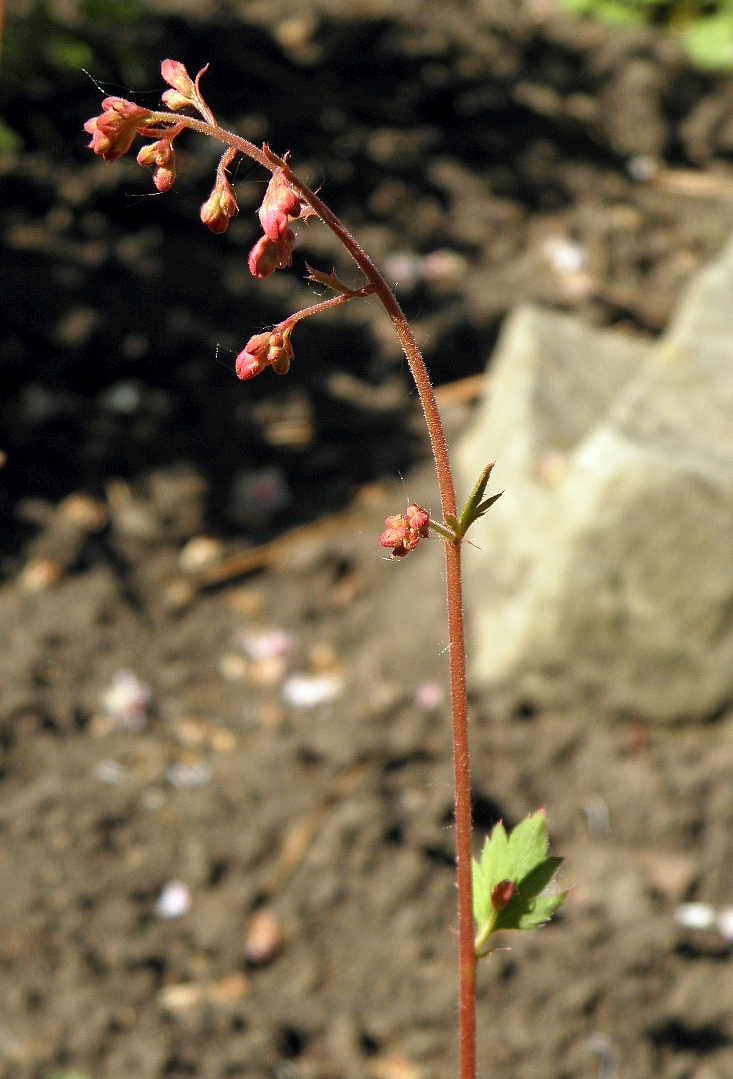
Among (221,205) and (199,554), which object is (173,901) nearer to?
(199,554)

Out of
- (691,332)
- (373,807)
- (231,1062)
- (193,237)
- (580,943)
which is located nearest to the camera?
(231,1062)

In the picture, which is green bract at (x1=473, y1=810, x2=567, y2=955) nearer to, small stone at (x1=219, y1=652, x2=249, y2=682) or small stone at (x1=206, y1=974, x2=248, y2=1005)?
small stone at (x1=206, y1=974, x2=248, y2=1005)

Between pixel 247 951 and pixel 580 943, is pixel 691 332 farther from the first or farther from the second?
pixel 247 951

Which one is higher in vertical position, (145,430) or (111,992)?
(145,430)

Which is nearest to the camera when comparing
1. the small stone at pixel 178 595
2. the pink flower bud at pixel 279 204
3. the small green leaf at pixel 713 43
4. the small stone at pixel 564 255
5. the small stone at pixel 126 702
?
the pink flower bud at pixel 279 204

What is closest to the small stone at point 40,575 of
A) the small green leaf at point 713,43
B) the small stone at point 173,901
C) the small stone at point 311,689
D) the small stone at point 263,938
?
the small stone at point 311,689

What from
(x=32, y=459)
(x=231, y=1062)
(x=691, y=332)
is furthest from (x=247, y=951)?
(x=691, y=332)

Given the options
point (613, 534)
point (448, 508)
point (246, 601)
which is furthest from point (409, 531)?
point (246, 601)

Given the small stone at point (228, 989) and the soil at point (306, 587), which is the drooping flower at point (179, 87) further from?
the small stone at point (228, 989)
